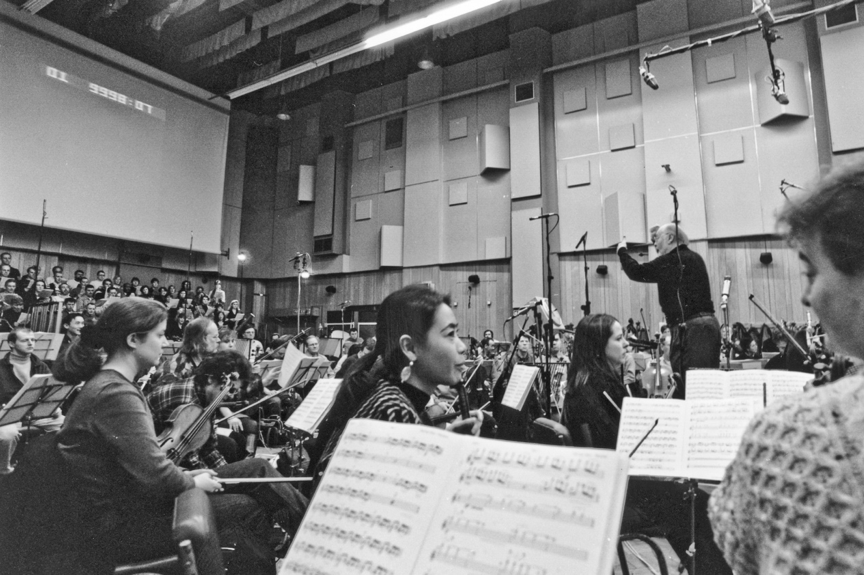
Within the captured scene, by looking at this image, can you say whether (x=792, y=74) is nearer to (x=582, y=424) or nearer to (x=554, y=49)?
(x=554, y=49)

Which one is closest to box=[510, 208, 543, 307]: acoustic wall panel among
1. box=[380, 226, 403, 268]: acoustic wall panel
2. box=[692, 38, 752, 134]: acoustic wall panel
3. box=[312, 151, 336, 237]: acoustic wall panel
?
box=[380, 226, 403, 268]: acoustic wall panel

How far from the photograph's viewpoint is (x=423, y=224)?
1366 centimetres

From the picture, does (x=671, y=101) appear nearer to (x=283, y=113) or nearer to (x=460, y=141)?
(x=460, y=141)

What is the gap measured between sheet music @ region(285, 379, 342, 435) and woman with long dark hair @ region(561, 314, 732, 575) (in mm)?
1434

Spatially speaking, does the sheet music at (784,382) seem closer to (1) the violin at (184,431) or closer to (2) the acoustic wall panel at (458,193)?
(1) the violin at (184,431)

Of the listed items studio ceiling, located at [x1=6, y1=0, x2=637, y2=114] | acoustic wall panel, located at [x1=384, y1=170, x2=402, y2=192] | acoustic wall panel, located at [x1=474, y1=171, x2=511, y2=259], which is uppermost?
studio ceiling, located at [x1=6, y1=0, x2=637, y2=114]

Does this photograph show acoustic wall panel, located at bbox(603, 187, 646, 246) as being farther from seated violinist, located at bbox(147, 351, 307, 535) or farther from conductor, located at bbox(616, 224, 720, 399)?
seated violinist, located at bbox(147, 351, 307, 535)

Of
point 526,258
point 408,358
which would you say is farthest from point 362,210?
point 408,358

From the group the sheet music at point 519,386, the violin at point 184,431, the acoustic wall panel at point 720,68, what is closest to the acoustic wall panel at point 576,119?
the acoustic wall panel at point 720,68

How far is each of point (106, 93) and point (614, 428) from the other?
44.1 feet

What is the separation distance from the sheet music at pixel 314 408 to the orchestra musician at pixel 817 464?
2980 millimetres

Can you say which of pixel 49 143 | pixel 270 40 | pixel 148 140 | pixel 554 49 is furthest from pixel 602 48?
pixel 49 143

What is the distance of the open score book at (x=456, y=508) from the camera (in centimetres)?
81

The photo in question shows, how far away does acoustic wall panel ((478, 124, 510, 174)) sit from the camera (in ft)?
41.3
